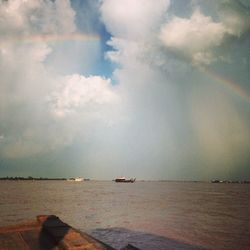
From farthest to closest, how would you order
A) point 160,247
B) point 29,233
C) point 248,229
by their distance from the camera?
point 248,229
point 160,247
point 29,233

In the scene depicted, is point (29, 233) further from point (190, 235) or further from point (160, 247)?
point (190, 235)

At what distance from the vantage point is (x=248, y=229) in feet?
91.2

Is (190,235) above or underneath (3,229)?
underneath

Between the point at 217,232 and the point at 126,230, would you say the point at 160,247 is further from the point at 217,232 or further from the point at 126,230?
the point at 217,232

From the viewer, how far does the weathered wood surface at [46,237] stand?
499cm

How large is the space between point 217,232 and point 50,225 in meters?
21.7

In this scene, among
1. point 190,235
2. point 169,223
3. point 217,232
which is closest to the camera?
point 190,235

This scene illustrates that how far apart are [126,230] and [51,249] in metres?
19.0

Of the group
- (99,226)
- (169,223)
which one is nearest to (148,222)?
→ (169,223)

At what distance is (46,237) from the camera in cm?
666

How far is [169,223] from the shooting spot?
29.6 meters

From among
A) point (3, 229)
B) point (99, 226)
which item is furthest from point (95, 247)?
point (99, 226)

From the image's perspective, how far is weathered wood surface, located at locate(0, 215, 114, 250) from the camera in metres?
4.99

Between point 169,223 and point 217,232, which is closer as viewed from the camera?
point 217,232
